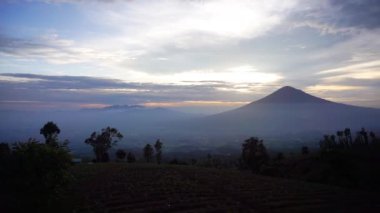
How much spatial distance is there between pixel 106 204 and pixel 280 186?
2324cm

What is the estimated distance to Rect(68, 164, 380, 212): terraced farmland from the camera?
32969 millimetres

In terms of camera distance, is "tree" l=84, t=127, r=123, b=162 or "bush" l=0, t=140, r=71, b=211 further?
"tree" l=84, t=127, r=123, b=162

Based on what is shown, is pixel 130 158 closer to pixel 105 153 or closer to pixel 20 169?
pixel 105 153

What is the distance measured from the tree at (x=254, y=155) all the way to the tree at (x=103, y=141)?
31.4 metres

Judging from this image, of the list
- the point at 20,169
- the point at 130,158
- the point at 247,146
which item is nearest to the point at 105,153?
the point at 130,158

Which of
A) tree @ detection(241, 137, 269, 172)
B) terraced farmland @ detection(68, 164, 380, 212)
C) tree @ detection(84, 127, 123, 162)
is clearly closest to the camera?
terraced farmland @ detection(68, 164, 380, 212)

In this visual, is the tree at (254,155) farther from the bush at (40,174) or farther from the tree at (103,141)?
the bush at (40,174)

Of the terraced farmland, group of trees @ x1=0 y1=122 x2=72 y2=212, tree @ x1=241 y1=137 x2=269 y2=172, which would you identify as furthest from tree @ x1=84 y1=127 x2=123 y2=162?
group of trees @ x1=0 y1=122 x2=72 y2=212

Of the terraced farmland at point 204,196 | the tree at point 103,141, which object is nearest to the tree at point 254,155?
the terraced farmland at point 204,196

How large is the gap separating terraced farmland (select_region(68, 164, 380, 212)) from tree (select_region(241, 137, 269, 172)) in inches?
1187

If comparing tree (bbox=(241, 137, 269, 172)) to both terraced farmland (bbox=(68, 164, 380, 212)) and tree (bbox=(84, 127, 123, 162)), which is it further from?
tree (bbox=(84, 127, 123, 162))

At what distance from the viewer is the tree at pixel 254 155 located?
3236 inches

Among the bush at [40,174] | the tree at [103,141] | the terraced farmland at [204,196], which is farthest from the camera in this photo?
the tree at [103,141]

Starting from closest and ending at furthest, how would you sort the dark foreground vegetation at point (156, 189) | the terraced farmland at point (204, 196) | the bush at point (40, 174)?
the bush at point (40, 174), the dark foreground vegetation at point (156, 189), the terraced farmland at point (204, 196)
